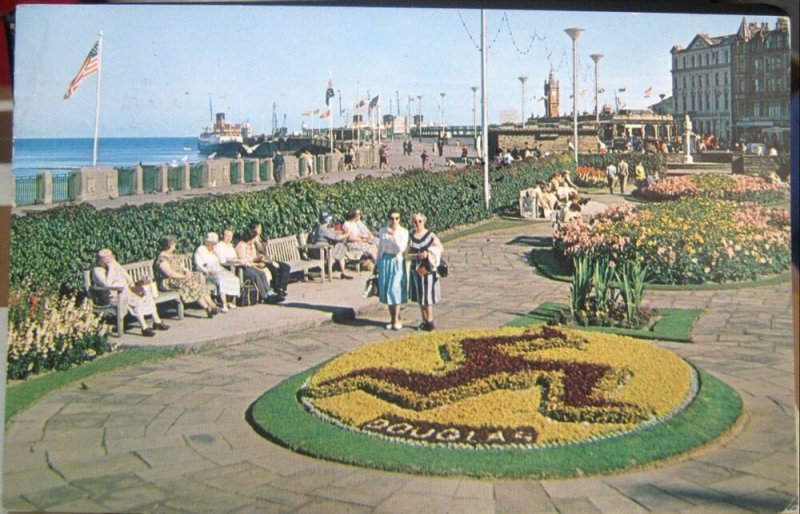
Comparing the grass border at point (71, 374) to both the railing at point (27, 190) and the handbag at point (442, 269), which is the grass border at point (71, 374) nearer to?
the railing at point (27, 190)

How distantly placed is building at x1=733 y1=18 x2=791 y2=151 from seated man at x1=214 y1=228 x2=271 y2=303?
360cm

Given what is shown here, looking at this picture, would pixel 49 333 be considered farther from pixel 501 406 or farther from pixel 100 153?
pixel 501 406

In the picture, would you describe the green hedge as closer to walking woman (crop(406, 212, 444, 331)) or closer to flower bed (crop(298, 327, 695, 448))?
walking woman (crop(406, 212, 444, 331))

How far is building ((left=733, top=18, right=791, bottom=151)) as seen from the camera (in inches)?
223

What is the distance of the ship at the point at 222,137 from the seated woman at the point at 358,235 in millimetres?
966

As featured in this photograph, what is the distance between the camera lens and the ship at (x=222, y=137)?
616 centimetres

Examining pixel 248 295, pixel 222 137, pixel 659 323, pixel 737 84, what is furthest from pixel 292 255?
pixel 737 84

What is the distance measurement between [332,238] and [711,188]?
2821 mm

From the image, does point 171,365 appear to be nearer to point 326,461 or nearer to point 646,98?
point 326,461

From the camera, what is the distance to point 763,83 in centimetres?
595

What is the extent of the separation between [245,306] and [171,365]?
704 mm

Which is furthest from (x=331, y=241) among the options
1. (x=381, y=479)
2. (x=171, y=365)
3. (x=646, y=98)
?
(x=646, y=98)

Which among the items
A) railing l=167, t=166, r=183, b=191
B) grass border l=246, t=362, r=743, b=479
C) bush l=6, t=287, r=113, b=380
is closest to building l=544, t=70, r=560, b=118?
grass border l=246, t=362, r=743, b=479

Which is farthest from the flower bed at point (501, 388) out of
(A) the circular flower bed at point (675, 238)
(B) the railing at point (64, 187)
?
(B) the railing at point (64, 187)
